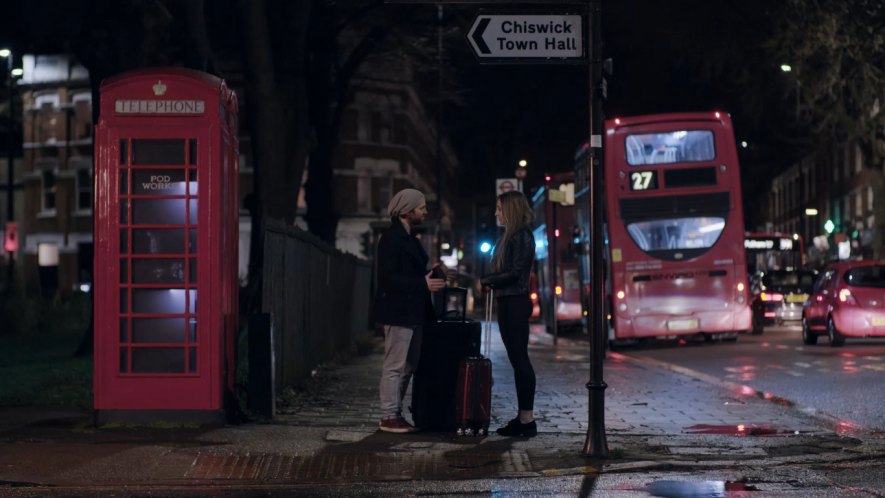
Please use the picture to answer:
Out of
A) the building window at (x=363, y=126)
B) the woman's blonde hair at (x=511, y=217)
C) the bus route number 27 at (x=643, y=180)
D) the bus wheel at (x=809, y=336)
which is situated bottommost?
the bus wheel at (x=809, y=336)

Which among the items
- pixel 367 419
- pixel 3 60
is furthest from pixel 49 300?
pixel 3 60

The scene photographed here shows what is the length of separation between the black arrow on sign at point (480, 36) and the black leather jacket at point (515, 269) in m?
1.53

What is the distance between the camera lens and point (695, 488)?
8219mm

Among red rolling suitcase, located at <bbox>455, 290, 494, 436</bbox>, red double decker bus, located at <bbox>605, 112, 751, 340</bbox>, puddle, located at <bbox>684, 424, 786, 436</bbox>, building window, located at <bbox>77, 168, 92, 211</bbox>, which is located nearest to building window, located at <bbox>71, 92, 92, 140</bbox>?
building window, located at <bbox>77, 168, 92, 211</bbox>

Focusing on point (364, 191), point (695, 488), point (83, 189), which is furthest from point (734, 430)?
point (83, 189)

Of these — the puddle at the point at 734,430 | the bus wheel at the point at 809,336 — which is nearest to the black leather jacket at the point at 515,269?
the puddle at the point at 734,430

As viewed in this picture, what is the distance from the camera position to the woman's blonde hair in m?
10.8

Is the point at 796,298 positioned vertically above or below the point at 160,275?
below

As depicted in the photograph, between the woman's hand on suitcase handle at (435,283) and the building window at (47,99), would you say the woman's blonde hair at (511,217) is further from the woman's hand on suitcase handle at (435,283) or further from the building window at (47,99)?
the building window at (47,99)

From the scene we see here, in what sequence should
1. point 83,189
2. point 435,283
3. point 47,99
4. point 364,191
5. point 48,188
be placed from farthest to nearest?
point 364,191 < point 48,188 < point 83,189 < point 47,99 < point 435,283

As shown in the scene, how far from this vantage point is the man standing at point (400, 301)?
1067 cm

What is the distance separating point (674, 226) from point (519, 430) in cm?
1565

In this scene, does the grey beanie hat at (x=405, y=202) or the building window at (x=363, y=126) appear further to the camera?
the building window at (x=363, y=126)

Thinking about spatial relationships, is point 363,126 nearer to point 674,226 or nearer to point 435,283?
point 674,226
